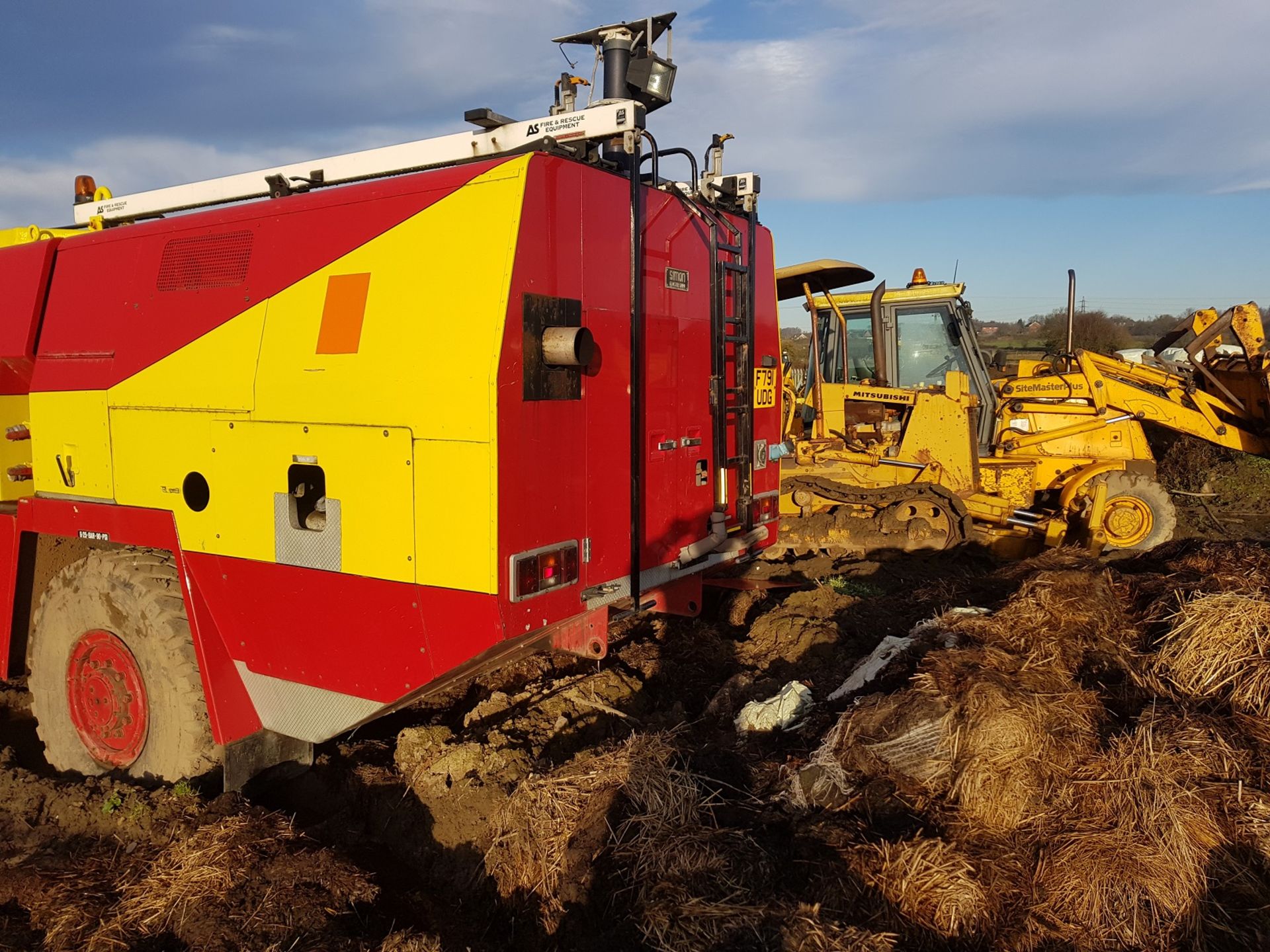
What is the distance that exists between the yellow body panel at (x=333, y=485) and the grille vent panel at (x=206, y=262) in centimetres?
72

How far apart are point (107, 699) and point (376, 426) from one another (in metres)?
2.41

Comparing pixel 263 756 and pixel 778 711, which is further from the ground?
pixel 778 711

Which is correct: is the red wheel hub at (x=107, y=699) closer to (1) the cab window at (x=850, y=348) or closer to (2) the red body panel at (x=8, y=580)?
(2) the red body panel at (x=8, y=580)

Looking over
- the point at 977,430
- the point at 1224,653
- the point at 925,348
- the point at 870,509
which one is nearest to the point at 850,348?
the point at 925,348

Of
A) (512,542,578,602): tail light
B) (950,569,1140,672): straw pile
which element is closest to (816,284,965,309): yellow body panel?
(950,569,1140,672): straw pile

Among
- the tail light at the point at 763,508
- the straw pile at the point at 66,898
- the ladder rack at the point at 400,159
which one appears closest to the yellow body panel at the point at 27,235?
the ladder rack at the point at 400,159

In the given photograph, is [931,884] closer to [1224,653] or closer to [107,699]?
[1224,653]

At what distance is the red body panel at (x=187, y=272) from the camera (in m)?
3.63

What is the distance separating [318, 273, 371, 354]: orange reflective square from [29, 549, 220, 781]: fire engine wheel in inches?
61.9

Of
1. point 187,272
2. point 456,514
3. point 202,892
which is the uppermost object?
point 187,272

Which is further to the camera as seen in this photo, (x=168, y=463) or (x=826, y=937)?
(x=168, y=463)

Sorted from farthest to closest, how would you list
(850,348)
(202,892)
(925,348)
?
(850,348) → (925,348) → (202,892)

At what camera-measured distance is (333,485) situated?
359 cm

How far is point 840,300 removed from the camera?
10.0 m
